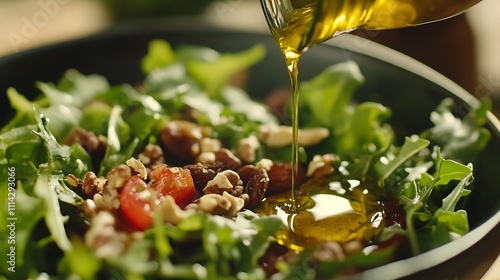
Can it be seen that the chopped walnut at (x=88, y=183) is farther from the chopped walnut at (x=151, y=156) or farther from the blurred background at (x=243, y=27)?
the blurred background at (x=243, y=27)

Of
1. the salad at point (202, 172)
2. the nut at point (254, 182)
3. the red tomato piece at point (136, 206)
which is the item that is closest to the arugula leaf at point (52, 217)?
the salad at point (202, 172)

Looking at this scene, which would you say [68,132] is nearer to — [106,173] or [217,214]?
[106,173]

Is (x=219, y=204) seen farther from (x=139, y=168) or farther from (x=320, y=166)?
(x=320, y=166)

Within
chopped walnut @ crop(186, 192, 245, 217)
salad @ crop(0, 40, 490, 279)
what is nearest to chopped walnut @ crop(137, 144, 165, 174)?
salad @ crop(0, 40, 490, 279)

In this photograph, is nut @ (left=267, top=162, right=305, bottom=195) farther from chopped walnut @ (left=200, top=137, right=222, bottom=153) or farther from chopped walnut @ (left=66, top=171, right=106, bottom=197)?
chopped walnut @ (left=66, top=171, right=106, bottom=197)

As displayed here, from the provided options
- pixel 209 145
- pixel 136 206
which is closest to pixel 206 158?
pixel 209 145
